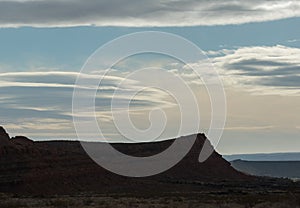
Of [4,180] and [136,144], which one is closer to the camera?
[4,180]

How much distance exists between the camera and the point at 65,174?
3912 inches

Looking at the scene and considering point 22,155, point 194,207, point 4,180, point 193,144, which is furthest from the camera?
point 193,144

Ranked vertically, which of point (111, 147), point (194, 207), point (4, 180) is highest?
point (111, 147)

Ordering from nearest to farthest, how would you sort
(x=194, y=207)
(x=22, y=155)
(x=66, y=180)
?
(x=194, y=207)
(x=66, y=180)
(x=22, y=155)

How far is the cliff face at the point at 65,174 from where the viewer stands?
9081cm

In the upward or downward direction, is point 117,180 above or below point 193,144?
below

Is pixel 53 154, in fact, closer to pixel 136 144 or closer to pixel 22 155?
pixel 22 155

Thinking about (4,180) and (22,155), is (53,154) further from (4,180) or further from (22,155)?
(4,180)

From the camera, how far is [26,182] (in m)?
90.8

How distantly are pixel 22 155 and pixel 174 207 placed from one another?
64897mm

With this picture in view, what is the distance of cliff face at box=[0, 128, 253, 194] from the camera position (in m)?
90.8

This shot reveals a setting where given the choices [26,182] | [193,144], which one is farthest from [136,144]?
[26,182]

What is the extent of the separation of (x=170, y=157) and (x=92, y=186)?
37.2 meters

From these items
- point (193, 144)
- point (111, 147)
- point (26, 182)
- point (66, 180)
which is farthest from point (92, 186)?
point (193, 144)
